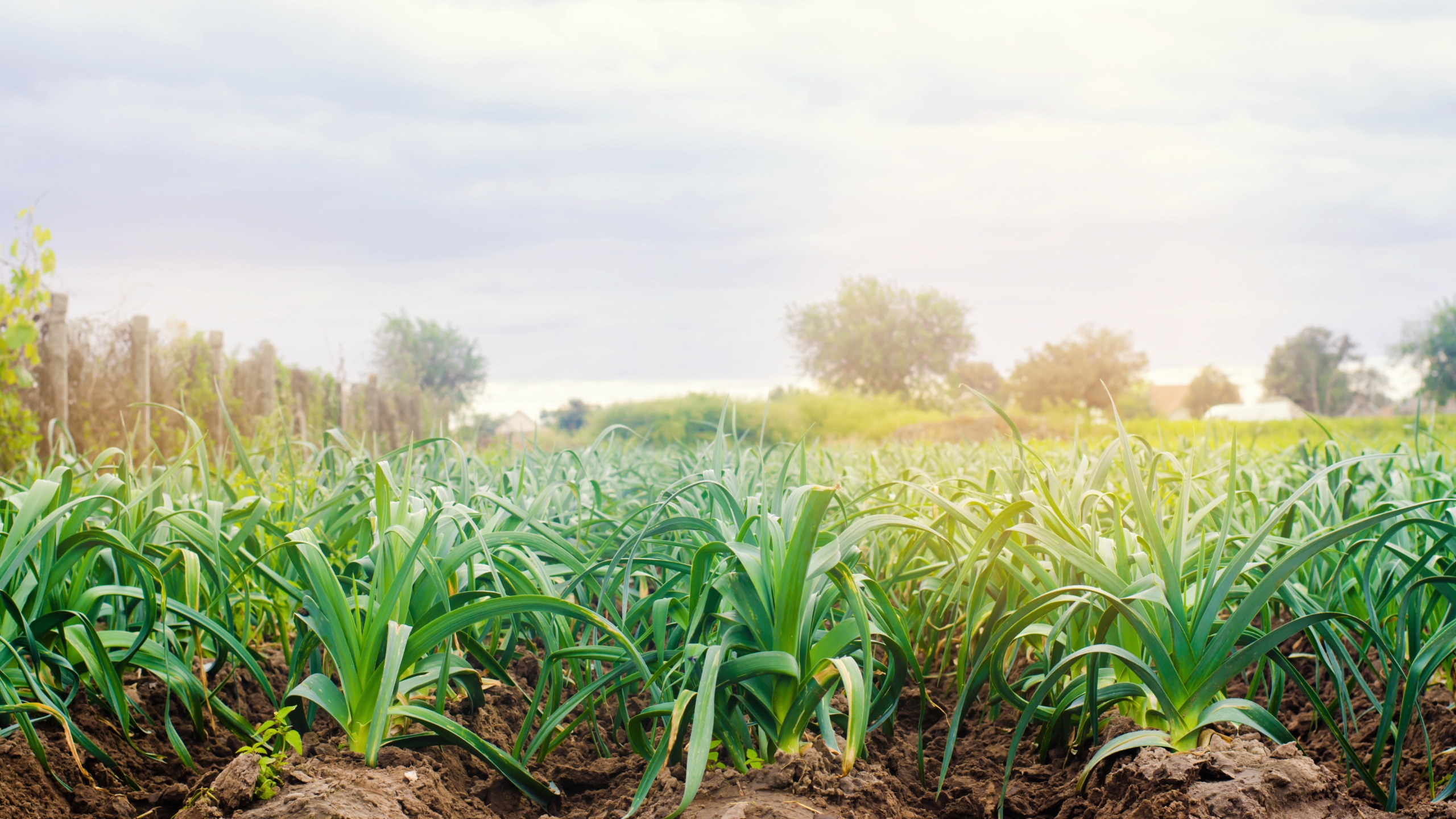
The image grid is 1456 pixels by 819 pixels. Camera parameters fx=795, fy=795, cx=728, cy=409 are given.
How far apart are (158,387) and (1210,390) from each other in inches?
2221

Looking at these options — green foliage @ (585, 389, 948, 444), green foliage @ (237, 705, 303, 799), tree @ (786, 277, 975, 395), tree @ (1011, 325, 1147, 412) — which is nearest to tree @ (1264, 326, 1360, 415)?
tree @ (1011, 325, 1147, 412)

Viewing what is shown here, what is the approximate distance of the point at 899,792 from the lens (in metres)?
1.38

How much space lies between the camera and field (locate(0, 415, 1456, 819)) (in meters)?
1.24

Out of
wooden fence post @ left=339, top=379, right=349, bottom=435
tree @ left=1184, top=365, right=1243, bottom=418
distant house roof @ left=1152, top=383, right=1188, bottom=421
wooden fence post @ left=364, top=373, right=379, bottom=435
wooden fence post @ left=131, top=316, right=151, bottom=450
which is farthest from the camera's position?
distant house roof @ left=1152, top=383, right=1188, bottom=421

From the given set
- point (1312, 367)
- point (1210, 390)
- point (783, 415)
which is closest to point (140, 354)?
point (783, 415)

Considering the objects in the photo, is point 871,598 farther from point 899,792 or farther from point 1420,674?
point 1420,674

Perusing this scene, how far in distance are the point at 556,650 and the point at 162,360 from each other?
9248 millimetres

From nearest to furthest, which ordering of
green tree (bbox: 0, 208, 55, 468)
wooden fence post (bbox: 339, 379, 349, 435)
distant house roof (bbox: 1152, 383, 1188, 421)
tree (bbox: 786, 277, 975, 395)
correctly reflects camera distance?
green tree (bbox: 0, 208, 55, 468)
wooden fence post (bbox: 339, 379, 349, 435)
tree (bbox: 786, 277, 975, 395)
distant house roof (bbox: 1152, 383, 1188, 421)

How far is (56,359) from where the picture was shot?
20.9 feet

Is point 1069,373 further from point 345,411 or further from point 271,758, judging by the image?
point 271,758

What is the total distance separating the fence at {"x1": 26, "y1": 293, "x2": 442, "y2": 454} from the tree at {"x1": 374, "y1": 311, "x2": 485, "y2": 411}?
21583mm

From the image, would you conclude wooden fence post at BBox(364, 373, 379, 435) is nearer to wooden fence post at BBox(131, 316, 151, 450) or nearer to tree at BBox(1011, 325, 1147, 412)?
wooden fence post at BBox(131, 316, 151, 450)

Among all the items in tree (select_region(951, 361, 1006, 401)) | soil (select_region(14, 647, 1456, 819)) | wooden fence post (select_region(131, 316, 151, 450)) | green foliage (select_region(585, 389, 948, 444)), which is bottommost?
soil (select_region(14, 647, 1456, 819))

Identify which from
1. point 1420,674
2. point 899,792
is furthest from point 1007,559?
point 1420,674
